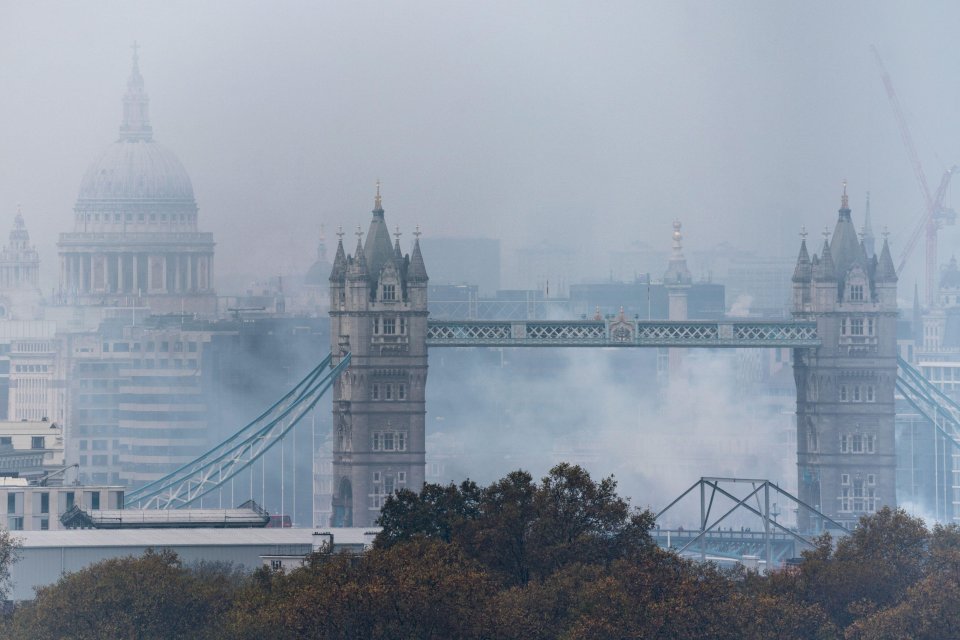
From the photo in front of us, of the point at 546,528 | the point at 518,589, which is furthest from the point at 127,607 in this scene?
the point at 546,528

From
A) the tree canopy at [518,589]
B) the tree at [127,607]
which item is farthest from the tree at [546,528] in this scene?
the tree at [127,607]

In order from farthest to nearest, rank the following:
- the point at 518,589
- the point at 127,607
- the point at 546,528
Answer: the point at 546,528
the point at 127,607
the point at 518,589

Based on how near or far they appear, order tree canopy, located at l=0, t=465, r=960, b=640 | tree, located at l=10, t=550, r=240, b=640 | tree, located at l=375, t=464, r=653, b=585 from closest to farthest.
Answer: tree canopy, located at l=0, t=465, r=960, b=640 → tree, located at l=10, t=550, r=240, b=640 → tree, located at l=375, t=464, r=653, b=585

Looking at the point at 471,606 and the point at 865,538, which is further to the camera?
the point at 865,538

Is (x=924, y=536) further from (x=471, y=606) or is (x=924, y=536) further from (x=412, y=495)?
(x=471, y=606)

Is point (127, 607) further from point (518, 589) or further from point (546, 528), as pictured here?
point (546, 528)

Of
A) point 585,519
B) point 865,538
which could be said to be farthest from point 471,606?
point 865,538

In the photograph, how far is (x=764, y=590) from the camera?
15912cm

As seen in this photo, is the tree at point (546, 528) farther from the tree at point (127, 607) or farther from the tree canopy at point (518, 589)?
the tree at point (127, 607)

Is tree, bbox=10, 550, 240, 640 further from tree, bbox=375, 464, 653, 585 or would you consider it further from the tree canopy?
tree, bbox=375, 464, 653, 585

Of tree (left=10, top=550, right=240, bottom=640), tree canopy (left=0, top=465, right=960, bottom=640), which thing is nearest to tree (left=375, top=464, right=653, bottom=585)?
Answer: tree canopy (left=0, top=465, right=960, bottom=640)

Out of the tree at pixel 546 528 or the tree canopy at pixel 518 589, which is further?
the tree at pixel 546 528

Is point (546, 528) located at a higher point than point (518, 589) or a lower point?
higher

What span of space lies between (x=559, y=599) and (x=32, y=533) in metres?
45.6
